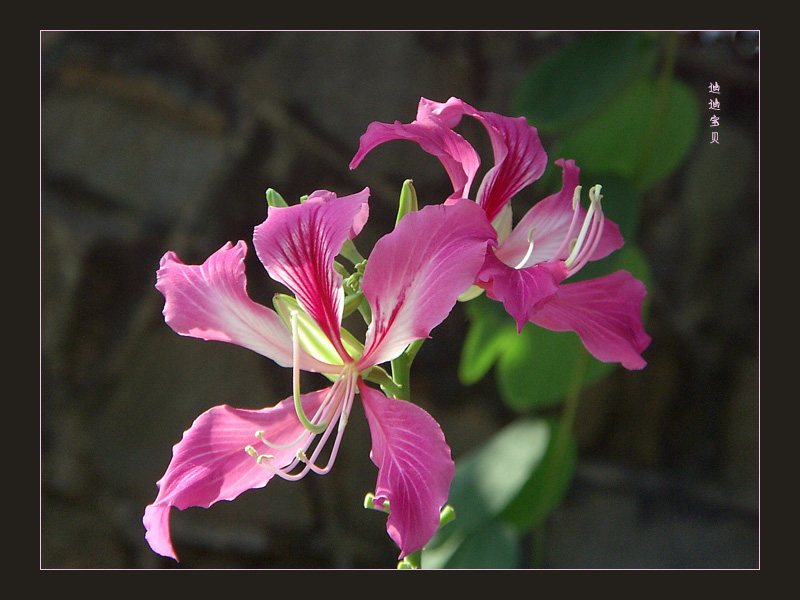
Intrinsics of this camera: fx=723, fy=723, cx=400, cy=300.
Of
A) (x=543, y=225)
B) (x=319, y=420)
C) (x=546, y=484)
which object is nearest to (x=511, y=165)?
(x=543, y=225)

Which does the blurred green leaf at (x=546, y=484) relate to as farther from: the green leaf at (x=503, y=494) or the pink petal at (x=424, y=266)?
the pink petal at (x=424, y=266)

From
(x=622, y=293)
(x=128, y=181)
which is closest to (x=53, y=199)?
(x=128, y=181)

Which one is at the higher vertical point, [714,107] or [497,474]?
[714,107]

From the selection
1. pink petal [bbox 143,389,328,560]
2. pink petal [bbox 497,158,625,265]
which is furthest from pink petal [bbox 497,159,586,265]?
pink petal [bbox 143,389,328,560]

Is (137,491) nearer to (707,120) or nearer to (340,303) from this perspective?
(340,303)

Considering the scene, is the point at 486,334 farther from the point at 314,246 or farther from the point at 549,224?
the point at 314,246

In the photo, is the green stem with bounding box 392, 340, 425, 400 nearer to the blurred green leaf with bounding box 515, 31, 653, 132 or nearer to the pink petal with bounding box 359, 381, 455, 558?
the pink petal with bounding box 359, 381, 455, 558
